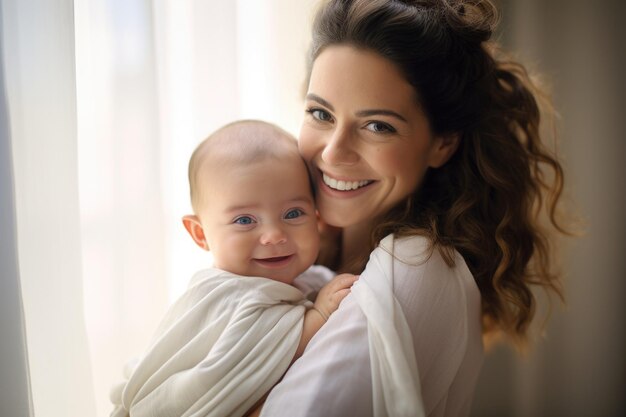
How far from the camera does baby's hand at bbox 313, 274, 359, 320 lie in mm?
1252

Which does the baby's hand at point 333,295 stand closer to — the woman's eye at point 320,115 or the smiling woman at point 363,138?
the smiling woman at point 363,138

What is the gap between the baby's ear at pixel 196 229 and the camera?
1450 millimetres

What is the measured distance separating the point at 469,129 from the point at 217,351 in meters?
0.86

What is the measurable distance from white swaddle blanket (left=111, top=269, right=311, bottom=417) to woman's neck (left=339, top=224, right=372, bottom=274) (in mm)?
313

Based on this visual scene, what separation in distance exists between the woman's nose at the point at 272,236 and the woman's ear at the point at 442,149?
447 millimetres

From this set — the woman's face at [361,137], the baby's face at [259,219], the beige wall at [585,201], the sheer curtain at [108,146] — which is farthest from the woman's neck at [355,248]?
the beige wall at [585,201]

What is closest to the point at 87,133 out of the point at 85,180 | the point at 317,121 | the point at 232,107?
the point at 85,180

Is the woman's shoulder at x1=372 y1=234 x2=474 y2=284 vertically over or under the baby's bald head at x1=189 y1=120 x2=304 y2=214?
under

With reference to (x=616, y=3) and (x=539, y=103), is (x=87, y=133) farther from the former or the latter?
(x=616, y=3)

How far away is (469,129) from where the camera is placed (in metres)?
1.50

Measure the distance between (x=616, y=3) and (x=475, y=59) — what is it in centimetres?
118

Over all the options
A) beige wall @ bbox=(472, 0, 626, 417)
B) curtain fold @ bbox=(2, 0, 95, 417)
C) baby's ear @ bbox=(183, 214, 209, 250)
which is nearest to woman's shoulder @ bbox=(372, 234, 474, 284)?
baby's ear @ bbox=(183, 214, 209, 250)

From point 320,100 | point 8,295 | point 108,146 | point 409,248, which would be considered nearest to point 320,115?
point 320,100

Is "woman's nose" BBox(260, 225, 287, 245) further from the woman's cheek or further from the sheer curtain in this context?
the sheer curtain
